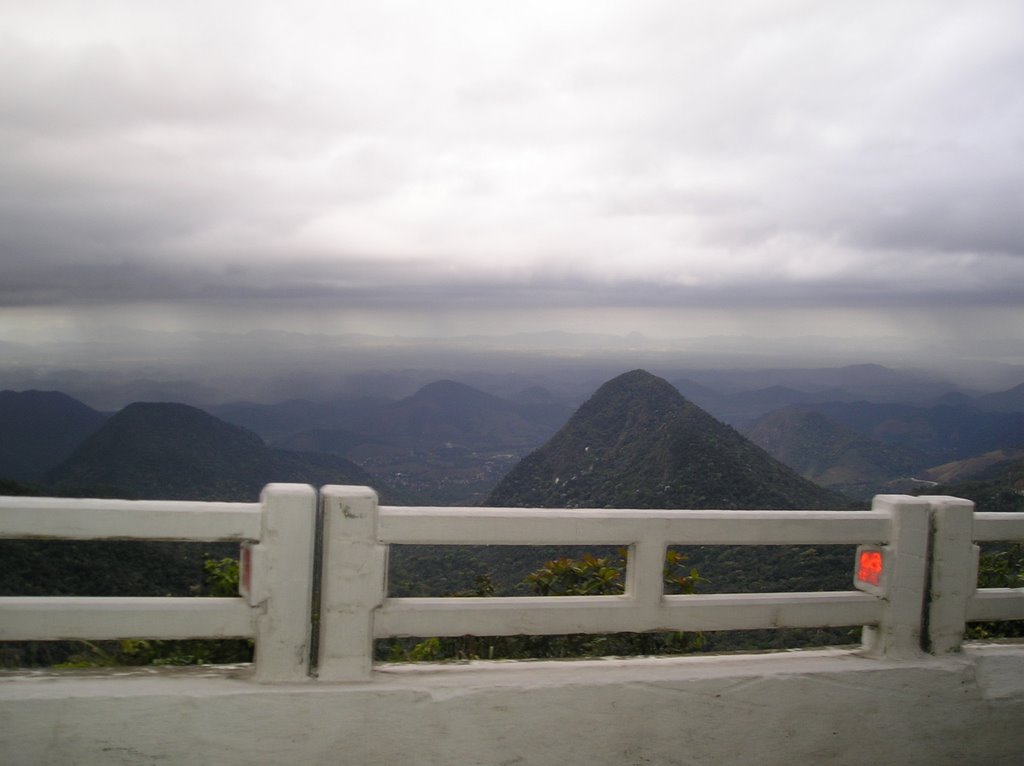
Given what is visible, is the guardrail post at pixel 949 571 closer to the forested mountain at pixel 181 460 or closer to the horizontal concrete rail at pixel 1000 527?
the horizontal concrete rail at pixel 1000 527

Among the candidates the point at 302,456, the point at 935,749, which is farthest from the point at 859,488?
the point at 935,749

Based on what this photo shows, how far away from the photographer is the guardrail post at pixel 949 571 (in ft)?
14.8

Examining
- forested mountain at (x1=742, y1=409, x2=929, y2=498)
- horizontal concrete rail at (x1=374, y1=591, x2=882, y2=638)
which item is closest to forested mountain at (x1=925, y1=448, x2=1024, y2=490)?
forested mountain at (x1=742, y1=409, x2=929, y2=498)

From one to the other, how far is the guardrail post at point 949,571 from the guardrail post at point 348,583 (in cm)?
297

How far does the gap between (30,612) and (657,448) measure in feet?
156

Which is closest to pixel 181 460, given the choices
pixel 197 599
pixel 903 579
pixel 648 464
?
pixel 648 464

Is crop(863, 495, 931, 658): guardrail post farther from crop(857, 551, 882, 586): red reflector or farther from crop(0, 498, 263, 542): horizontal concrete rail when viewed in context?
crop(0, 498, 263, 542): horizontal concrete rail

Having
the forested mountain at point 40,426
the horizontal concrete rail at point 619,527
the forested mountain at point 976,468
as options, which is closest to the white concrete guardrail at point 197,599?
the horizontal concrete rail at point 619,527

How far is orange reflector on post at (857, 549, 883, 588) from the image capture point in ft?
14.7

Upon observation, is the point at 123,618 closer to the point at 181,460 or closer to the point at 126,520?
the point at 126,520

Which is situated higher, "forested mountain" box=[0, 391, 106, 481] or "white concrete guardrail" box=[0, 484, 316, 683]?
"white concrete guardrail" box=[0, 484, 316, 683]

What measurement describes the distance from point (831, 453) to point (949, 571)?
8432 cm

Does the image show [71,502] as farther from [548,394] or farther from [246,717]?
[548,394]

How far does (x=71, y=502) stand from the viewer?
3.50m
